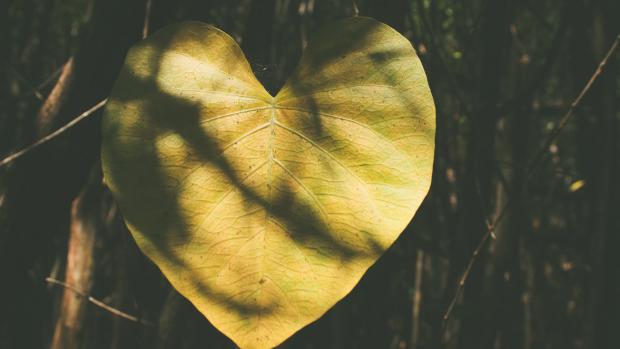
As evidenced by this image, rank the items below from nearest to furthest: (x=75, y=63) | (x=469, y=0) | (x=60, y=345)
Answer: (x=75, y=63), (x=60, y=345), (x=469, y=0)

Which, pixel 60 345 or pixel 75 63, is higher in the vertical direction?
pixel 75 63

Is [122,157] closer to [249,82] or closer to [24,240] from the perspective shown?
[249,82]

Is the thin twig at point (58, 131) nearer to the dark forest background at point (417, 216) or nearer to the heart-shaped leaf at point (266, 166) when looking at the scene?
the dark forest background at point (417, 216)

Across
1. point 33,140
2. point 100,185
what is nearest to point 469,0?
point 100,185

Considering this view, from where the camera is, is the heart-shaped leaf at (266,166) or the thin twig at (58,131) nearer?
the heart-shaped leaf at (266,166)

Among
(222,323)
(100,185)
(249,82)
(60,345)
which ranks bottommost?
(60,345)

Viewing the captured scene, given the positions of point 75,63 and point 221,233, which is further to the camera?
point 75,63

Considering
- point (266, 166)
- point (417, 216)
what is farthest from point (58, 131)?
point (417, 216)

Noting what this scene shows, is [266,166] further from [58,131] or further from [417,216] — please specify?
[417,216]

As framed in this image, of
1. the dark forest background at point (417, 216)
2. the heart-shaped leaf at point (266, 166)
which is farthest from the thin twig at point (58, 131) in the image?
the heart-shaped leaf at point (266, 166)
